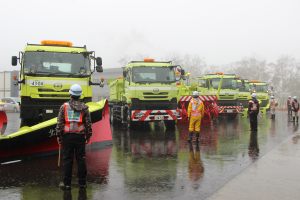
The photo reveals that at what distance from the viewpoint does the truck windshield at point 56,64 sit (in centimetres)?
1218

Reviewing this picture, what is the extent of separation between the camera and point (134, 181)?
23.6ft

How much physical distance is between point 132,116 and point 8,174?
28.3 feet

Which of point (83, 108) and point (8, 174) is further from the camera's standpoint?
point (8, 174)

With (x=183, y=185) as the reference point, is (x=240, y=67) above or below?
above

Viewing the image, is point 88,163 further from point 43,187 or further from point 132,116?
point 132,116

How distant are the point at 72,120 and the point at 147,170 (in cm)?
235

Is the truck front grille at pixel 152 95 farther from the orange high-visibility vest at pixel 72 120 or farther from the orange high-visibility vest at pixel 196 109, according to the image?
the orange high-visibility vest at pixel 72 120

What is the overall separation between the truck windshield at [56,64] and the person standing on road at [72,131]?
589 cm

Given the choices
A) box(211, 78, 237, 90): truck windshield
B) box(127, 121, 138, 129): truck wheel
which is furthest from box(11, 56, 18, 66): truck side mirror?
box(211, 78, 237, 90): truck windshield

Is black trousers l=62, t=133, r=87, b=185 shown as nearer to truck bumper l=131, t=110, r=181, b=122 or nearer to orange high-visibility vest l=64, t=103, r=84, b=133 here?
orange high-visibility vest l=64, t=103, r=84, b=133

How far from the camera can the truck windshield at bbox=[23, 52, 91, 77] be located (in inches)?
480

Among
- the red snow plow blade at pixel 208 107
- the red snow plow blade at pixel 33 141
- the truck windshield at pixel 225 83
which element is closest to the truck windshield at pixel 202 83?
the truck windshield at pixel 225 83

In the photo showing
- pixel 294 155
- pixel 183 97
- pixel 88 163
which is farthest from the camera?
pixel 183 97

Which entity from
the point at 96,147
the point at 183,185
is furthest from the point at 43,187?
the point at 96,147
